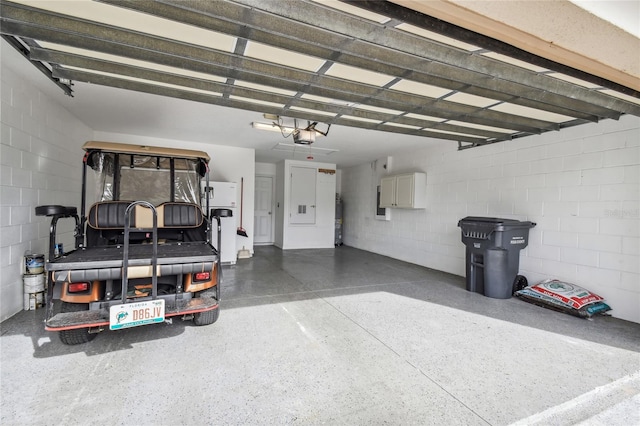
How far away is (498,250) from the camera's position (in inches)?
164

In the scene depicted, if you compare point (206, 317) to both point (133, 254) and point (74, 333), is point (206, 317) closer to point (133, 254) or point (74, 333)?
point (133, 254)

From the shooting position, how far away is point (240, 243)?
6.99 meters

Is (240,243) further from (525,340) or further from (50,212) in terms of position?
(525,340)

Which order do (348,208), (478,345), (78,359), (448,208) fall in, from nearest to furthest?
(78,359), (478,345), (448,208), (348,208)

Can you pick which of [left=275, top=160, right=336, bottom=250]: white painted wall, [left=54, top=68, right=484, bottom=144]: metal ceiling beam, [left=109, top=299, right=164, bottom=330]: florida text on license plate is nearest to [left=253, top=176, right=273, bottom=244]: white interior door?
[left=275, top=160, right=336, bottom=250]: white painted wall

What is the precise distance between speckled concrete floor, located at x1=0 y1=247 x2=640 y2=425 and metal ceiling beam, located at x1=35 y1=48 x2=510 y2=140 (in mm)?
2430

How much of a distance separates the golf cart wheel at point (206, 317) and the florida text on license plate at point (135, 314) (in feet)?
1.96

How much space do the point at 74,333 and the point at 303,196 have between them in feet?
21.0

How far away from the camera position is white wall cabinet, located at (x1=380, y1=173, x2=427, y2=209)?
6.25 meters

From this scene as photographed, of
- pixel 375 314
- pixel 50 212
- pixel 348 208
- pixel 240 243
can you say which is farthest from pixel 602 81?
pixel 348 208

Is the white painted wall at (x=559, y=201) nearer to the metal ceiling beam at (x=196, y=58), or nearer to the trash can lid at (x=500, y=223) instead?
the trash can lid at (x=500, y=223)

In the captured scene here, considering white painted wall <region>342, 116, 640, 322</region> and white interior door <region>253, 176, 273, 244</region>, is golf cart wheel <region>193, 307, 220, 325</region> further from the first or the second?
white interior door <region>253, 176, 273, 244</region>

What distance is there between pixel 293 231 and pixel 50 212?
630 centimetres

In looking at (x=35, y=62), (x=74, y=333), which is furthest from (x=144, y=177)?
(x=74, y=333)
